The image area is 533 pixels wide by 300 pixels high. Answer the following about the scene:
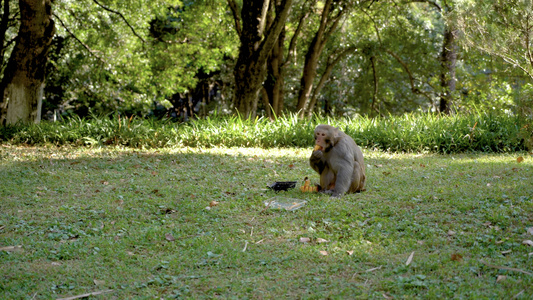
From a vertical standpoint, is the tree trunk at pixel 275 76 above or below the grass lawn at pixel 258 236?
above

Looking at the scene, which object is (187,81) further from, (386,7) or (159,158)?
(159,158)

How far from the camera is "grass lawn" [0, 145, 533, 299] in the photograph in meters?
3.69

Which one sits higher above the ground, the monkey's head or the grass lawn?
the monkey's head

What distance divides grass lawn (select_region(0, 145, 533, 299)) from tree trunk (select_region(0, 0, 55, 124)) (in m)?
4.79

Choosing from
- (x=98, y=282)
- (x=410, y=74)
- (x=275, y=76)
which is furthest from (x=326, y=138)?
(x=410, y=74)

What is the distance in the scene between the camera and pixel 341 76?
21.4m

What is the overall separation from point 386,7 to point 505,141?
7.73 meters

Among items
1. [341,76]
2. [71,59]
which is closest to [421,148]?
[341,76]

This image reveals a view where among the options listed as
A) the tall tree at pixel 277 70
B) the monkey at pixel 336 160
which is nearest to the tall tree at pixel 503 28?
the monkey at pixel 336 160

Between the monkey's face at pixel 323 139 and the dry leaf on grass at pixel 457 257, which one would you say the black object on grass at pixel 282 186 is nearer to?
the monkey's face at pixel 323 139

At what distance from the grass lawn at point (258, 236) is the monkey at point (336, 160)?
0.74 ft

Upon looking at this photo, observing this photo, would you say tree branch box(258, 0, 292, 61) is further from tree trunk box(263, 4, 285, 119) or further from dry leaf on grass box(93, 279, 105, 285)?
dry leaf on grass box(93, 279, 105, 285)

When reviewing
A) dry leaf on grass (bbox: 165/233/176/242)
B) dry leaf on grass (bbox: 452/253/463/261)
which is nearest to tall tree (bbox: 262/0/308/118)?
dry leaf on grass (bbox: 165/233/176/242)

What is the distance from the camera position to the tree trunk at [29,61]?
1175cm
